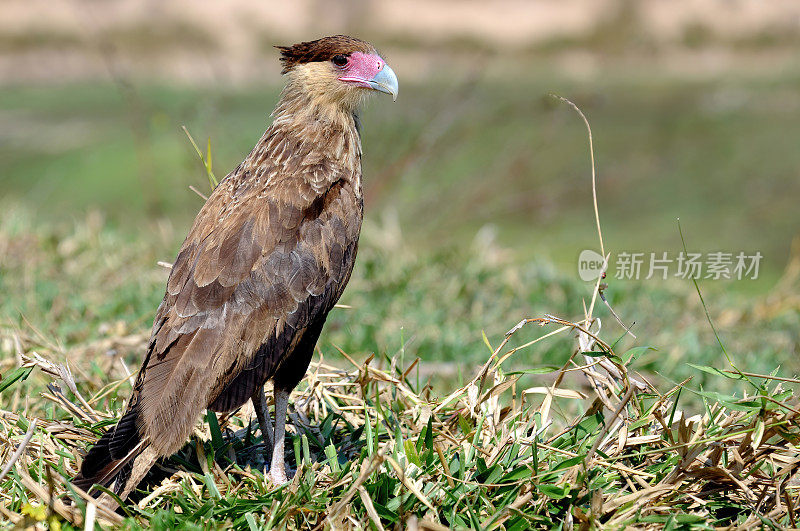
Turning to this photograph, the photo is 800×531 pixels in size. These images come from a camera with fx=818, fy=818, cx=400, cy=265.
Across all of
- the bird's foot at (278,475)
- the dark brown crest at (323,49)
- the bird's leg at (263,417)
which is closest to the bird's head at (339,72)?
the dark brown crest at (323,49)

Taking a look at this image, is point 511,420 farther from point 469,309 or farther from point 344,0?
point 344,0

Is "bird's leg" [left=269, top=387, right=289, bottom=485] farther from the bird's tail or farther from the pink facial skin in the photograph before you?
the pink facial skin

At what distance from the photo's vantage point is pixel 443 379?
4.09 m

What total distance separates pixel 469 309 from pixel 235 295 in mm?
2848

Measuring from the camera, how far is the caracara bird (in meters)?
2.42

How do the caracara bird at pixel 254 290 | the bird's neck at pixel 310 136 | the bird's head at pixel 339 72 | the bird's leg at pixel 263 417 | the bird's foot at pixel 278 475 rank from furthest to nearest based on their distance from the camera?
1. the bird's head at pixel 339 72
2. the bird's neck at pixel 310 136
3. the bird's leg at pixel 263 417
4. the bird's foot at pixel 278 475
5. the caracara bird at pixel 254 290

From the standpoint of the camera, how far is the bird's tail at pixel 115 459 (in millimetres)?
2352

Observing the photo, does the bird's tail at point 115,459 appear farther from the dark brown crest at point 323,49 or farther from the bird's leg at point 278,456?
the dark brown crest at point 323,49

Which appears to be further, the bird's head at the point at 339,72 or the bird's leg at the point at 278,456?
the bird's head at the point at 339,72

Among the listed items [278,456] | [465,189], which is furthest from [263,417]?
[465,189]

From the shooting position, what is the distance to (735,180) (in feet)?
39.4

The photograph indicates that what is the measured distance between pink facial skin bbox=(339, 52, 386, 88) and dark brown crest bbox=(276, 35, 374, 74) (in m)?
0.04

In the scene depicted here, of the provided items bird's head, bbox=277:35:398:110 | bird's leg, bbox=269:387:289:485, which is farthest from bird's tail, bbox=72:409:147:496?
bird's head, bbox=277:35:398:110

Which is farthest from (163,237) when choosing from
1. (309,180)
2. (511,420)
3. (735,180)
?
(735,180)
